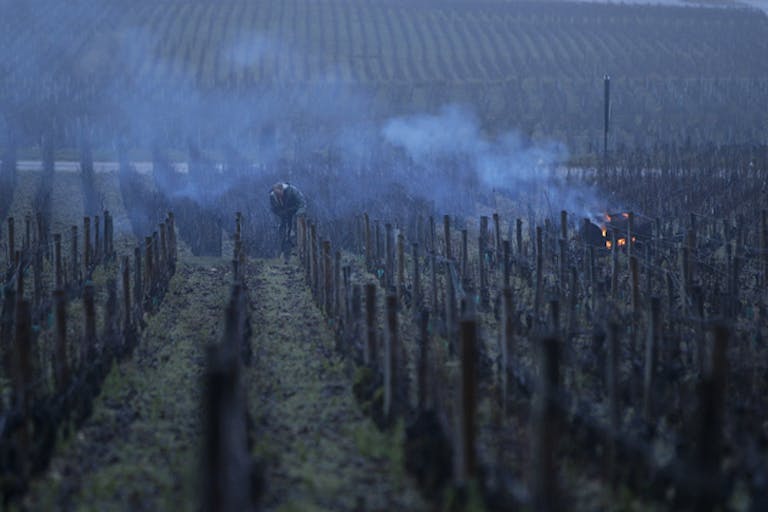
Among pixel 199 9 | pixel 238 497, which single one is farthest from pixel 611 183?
pixel 199 9

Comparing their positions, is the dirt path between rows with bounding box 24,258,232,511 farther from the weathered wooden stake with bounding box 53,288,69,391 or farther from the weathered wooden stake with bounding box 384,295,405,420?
the weathered wooden stake with bounding box 384,295,405,420

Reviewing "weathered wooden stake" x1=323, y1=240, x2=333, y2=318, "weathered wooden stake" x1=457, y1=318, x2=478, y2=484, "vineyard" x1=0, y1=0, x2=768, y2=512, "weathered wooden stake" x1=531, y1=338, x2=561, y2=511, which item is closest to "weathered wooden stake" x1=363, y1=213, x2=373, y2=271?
"vineyard" x1=0, y1=0, x2=768, y2=512

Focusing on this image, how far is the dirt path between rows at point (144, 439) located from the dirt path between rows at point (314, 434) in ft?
2.13

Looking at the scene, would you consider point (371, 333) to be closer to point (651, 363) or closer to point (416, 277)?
point (651, 363)

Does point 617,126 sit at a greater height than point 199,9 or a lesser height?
lesser

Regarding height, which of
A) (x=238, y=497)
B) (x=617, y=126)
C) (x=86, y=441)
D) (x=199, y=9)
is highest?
(x=199, y=9)

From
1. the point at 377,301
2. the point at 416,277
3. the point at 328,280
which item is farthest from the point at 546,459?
the point at 377,301

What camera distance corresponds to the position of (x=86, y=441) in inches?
357

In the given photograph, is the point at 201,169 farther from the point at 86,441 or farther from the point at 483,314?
the point at 86,441

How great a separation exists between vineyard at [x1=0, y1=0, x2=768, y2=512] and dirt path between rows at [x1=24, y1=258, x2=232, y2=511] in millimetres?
35

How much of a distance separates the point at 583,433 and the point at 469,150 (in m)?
28.8

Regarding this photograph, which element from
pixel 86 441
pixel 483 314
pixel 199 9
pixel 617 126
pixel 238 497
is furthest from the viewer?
pixel 199 9

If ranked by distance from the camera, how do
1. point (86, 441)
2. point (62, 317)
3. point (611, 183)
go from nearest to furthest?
1. point (86, 441)
2. point (62, 317)
3. point (611, 183)

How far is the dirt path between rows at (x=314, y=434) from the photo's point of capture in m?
7.68
